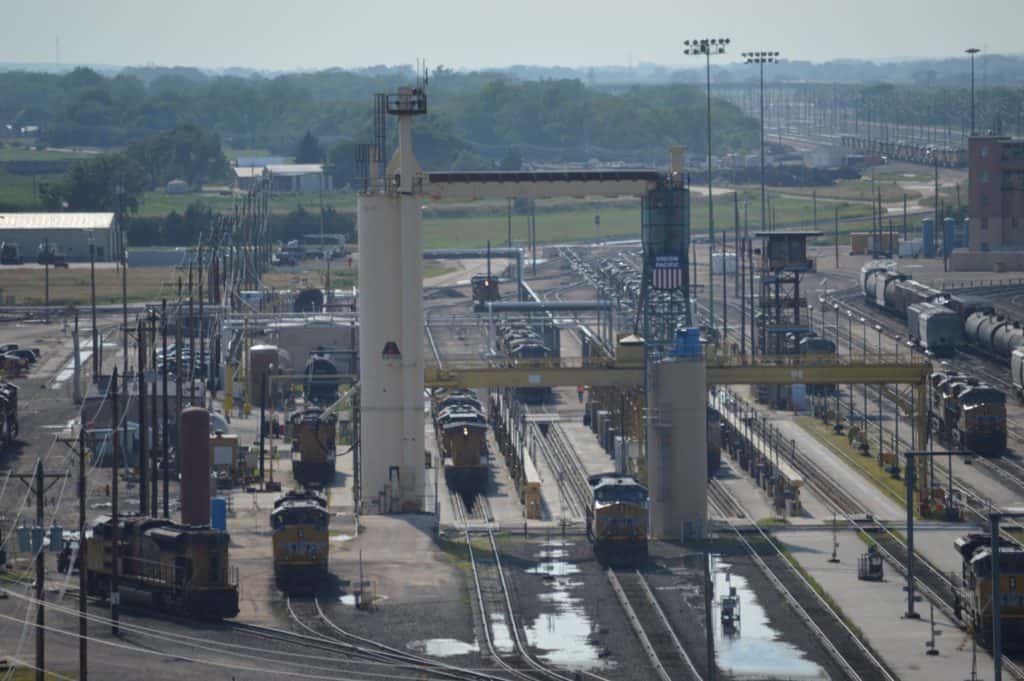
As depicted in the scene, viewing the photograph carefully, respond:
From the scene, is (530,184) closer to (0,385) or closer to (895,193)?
(0,385)

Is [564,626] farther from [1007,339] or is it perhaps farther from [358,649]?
[1007,339]

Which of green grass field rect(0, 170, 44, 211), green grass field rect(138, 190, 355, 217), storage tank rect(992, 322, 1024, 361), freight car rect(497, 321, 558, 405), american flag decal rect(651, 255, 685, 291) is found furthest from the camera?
green grass field rect(138, 190, 355, 217)

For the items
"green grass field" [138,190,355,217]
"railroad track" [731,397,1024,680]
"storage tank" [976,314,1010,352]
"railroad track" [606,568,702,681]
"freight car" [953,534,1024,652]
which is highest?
"green grass field" [138,190,355,217]

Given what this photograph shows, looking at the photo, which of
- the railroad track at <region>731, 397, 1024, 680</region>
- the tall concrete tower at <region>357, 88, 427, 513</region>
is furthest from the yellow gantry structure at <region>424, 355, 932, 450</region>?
the tall concrete tower at <region>357, 88, 427, 513</region>

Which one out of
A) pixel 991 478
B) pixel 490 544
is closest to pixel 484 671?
pixel 490 544

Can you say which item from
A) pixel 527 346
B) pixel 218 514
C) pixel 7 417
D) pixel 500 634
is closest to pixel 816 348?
pixel 527 346

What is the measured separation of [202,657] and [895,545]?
65.7ft

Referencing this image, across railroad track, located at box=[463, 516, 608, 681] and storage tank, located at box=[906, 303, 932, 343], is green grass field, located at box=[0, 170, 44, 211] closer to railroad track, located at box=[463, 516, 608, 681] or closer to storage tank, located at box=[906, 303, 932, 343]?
storage tank, located at box=[906, 303, 932, 343]

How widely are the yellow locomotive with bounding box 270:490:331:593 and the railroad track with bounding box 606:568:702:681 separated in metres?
6.61

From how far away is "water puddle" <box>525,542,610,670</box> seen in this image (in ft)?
145

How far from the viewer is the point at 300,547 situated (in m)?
51.2

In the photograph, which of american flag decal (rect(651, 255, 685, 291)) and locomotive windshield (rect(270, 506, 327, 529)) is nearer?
locomotive windshield (rect(270, 506, 327, 529))

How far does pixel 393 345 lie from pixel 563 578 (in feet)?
34.1

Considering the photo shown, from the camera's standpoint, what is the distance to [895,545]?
187 feet
